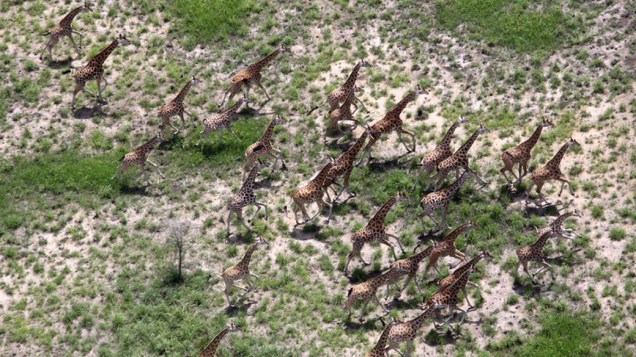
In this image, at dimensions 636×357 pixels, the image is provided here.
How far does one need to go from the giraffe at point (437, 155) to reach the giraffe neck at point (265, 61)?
845 cm

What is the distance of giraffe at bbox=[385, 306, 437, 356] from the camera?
3081cm

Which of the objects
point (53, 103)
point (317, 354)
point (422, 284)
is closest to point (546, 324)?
point (422, 284)

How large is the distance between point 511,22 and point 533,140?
7.94m

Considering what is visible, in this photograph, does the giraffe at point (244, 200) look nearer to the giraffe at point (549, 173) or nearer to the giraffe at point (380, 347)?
the giraffe at point (380, 347)

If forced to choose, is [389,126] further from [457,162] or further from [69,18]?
[69,18]

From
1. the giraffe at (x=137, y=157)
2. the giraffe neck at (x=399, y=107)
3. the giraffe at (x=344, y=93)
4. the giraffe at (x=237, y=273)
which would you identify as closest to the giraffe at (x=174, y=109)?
the giraffe at (x=137, y=157)

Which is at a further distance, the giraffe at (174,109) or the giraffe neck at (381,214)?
the giraffe at (174,109)

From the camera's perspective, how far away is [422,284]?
111 ft

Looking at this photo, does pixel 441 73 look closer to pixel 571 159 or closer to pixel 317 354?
pixel 571 159

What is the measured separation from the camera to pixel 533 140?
36.9 metres

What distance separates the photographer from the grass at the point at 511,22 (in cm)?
4228

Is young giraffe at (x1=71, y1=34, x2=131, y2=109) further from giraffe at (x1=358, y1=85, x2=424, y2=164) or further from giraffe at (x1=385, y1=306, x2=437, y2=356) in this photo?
giraffe at (x1=385, y1=306, x2=437, y2=356)

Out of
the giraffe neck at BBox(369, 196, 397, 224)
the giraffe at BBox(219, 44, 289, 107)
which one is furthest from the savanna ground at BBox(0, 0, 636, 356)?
the giraffe neck at BBox(369, 196, 397, 224)

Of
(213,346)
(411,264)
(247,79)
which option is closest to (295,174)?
(247,79)
